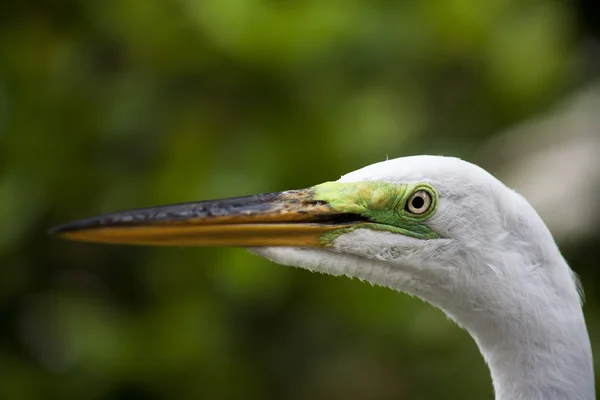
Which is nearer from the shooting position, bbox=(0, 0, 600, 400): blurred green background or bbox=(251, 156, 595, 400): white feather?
bbox=(251, 156, 595, 400): white feather

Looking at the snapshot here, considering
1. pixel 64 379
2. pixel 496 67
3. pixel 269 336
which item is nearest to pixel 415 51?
pixel 496 67

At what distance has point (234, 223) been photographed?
1.63 meters

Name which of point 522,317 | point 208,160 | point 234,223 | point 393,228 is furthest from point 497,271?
point 208,160

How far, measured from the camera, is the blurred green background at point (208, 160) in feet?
11.3

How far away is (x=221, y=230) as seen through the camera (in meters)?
1.63

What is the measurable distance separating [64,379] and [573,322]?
8.83 ft

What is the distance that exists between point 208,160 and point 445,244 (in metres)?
2.01

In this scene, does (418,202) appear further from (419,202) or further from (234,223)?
(234,223)

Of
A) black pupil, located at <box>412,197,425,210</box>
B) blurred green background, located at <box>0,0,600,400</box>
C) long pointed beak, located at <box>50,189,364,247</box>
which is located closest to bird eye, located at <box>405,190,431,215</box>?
black pupil, located at <box>412,197,425,210</box>

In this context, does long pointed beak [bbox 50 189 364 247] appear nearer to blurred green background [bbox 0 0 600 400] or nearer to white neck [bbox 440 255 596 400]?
white neck [bbox 440 255 596 400]

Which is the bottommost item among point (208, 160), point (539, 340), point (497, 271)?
point (539, 340)

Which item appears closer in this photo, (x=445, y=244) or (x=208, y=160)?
(x=445, y=244)

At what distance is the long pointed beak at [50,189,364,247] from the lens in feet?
5.31

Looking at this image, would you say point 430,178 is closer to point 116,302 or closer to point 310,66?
point 310,66
